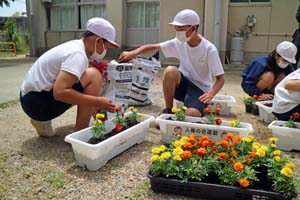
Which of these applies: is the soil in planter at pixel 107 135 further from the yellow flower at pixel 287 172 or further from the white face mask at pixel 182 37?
the yellow flower at pixel 287 172

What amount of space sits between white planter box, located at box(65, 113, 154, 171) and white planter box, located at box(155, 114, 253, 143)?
19 centimetres

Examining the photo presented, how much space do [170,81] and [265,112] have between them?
1000 millimetres

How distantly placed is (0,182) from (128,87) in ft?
3.94

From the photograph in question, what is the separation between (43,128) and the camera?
232cm

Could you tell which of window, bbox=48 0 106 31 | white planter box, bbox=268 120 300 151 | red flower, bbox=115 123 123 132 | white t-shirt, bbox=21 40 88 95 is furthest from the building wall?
white t-shirt, bbox=21 40 88 95

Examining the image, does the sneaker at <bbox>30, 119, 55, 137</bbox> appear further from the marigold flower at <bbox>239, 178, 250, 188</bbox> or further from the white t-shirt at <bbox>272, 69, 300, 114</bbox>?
the white t-shirt at <bbox>272, 69, 300, 114</bbox>

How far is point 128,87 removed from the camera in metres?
2.51

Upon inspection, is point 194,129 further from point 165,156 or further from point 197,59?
point 197,59

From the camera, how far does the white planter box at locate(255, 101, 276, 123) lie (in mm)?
2814

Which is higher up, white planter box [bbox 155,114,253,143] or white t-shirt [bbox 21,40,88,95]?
white t-shirt [bbox 21,40,88,95]

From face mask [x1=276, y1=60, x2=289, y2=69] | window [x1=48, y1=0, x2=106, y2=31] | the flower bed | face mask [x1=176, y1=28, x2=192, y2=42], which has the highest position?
window [x1=48, y1=0, x2=106, y2=31]

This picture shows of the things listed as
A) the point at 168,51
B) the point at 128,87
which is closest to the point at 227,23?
the point at 168,51

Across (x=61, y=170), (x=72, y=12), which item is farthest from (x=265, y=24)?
(x=61, y=170)

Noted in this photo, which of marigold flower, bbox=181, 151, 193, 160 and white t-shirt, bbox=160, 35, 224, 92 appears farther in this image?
white t-shirt, bbox=160, 35, 224, 92
